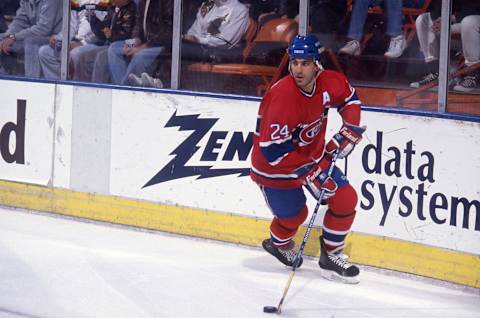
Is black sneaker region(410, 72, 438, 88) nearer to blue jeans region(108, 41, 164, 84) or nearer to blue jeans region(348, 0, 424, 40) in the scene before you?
blue jeans region(348, 0, 424, 40)

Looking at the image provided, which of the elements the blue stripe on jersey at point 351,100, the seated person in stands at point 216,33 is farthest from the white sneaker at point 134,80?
the blue stripe on jersey at point 351,100

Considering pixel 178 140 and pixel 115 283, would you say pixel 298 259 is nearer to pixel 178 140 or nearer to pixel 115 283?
pixel 115 283

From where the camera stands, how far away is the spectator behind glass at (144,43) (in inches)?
284

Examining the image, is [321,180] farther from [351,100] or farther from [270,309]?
[270,309]

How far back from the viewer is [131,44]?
24.3 feet

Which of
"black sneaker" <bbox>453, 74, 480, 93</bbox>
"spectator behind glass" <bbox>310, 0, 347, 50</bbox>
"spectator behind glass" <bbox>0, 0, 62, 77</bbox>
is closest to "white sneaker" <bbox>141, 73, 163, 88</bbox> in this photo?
"spectator behind glass" <bbox>0, 0, 62, 77</bbox>

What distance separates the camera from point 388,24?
6238mm

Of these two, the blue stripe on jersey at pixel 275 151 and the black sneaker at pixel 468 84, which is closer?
the blue stripe on jersey at pixel 275 151

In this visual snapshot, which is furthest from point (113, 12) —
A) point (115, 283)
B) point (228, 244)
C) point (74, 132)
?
point (115, 283)

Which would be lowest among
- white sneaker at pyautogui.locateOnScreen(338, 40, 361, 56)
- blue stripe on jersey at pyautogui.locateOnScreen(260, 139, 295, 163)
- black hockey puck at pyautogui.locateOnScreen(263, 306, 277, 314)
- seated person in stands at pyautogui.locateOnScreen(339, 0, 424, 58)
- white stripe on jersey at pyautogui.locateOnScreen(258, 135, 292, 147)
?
black hockey puck at pyautogui.locateOnScreen(263, 306, 277, 314)

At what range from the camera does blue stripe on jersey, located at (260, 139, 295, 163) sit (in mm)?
5771

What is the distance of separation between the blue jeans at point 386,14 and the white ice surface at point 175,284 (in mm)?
1321

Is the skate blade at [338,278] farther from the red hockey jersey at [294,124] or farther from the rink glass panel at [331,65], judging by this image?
the rink glass panel at [331,65]

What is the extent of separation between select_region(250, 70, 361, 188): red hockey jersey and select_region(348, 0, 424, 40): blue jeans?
46 centimetres
